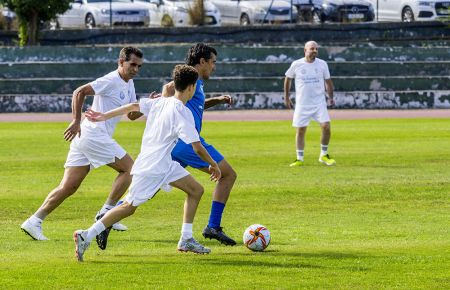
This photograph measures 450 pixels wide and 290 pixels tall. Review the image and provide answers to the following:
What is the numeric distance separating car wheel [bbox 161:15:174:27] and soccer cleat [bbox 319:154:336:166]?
25.6 meters

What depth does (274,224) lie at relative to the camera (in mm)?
13891

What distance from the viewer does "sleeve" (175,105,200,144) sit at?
10.7 meters

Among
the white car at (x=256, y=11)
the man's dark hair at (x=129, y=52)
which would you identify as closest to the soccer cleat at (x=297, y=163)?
the man's dark hair at (x=129, y=52)

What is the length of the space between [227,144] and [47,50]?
16.0 metres

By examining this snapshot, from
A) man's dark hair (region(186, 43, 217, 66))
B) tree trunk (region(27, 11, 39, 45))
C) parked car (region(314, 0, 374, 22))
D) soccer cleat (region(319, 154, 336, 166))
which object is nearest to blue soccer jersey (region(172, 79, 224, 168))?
man's dark hair (region(186, 43, 217, 66))

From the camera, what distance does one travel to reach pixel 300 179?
61.9 ft

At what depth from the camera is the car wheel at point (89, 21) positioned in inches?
1828

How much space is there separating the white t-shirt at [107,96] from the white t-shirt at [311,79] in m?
9.14

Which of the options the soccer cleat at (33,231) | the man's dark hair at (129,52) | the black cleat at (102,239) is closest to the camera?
the black cleat at (102,239)

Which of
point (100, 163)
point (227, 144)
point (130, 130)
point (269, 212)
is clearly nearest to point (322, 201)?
point (269, 212)

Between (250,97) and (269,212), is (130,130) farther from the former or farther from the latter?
(269,212)

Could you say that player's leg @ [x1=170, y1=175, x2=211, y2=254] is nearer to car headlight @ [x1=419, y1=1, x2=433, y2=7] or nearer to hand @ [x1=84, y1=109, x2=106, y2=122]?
hand @ [x1=84, y1=109, x2=106, y2=122]

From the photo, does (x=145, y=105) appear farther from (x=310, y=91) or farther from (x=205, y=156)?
(x=310, y=91)

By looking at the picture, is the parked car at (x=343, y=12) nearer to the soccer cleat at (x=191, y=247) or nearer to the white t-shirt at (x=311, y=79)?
the white t-shirt at (x=311, y=79)
